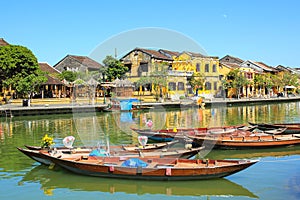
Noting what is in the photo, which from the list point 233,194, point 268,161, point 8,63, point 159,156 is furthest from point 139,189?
point 8,63

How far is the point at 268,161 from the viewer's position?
13336 millimetres

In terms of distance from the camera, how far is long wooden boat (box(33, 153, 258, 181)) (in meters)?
10.6

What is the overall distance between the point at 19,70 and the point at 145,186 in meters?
32.1

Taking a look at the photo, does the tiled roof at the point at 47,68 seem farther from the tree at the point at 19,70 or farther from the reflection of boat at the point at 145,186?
the reflection of boat at the point at 145,186

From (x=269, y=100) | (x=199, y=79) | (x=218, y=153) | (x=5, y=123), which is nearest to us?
(x=218, y=153)

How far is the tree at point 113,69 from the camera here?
160 ft

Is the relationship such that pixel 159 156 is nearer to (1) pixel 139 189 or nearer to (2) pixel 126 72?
(1) pixel 139 189

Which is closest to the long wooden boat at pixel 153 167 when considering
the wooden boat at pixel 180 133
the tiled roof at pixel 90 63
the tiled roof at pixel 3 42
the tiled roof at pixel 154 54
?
the wooden boat at pixel 180 133

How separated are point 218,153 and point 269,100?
41963mm

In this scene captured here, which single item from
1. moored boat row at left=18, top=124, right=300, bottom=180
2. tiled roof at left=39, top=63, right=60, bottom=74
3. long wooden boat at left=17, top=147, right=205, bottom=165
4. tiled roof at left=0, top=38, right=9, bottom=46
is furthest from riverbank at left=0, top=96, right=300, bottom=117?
long wooden boat at left=17, top=147, right=205, bottom=165

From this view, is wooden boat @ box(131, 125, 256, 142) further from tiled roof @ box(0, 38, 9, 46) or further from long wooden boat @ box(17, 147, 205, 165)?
tiled roof @ box(0, 38, 9, 46)

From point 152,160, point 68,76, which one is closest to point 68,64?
point 68,76

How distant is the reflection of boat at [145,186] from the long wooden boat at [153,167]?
167mm

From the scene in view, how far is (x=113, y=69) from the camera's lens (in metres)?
48.8
